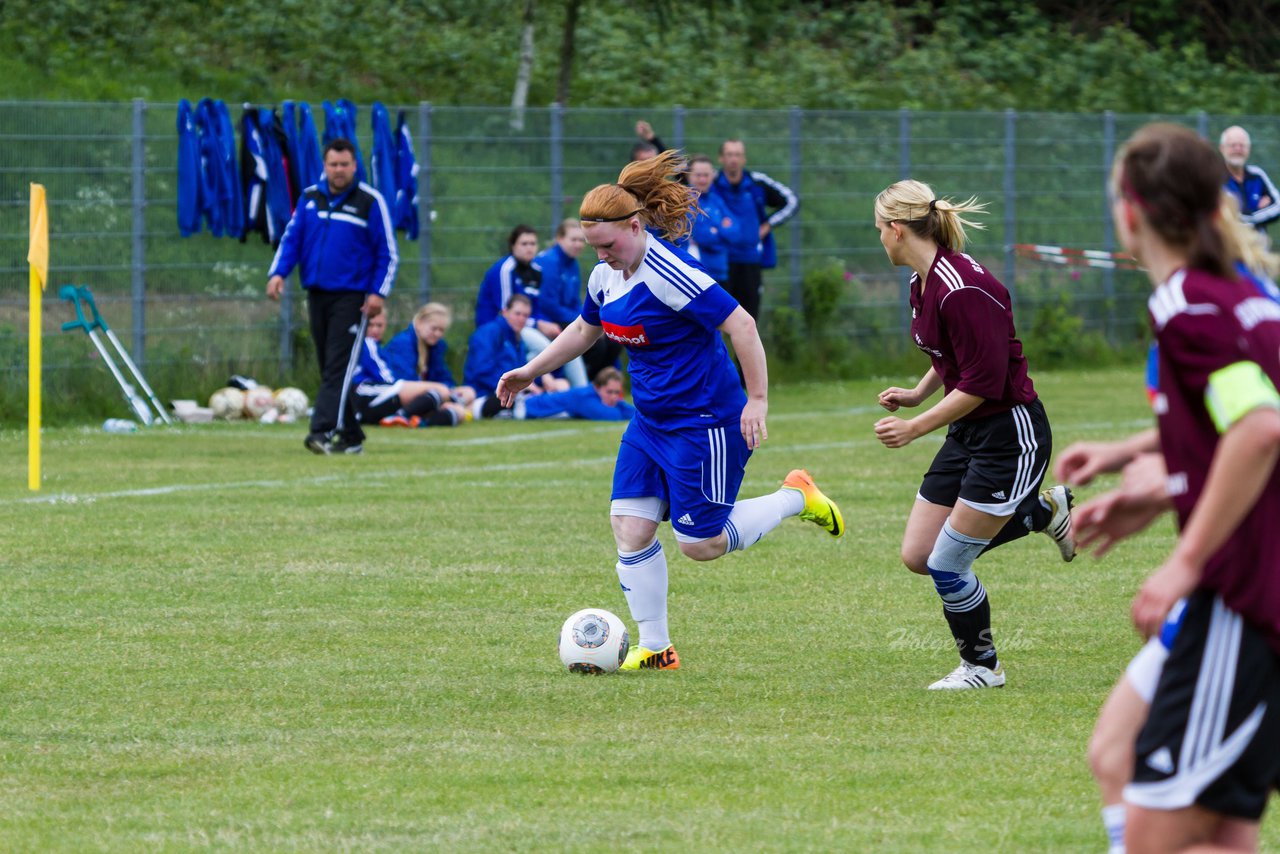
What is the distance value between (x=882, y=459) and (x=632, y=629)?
6.17 meters

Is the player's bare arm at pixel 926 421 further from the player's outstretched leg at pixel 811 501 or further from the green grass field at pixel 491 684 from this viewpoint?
the player's outstretched leg at pixel 811 501

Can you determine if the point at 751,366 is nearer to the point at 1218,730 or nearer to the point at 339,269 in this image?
the point at 1218,730

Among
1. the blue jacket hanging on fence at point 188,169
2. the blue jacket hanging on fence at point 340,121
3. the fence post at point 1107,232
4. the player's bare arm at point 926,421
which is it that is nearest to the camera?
the player's bare arm at point 926,421

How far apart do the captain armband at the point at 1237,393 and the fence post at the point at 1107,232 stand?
20164mm

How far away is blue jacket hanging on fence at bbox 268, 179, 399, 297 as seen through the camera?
45.8 feet

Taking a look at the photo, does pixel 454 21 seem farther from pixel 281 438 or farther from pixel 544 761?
pixel 544 761

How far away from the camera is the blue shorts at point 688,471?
22.5ft

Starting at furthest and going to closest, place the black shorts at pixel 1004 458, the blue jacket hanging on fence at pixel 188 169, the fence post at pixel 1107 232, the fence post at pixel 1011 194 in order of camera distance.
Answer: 1. the fence post at pixel 1107 232
2. the fence post at pixel 1011 194
3. the blue jacket hanging on fence at pixel 188 169
4. the black shorts at pixel 1004 458

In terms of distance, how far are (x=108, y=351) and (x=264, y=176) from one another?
1963 mm

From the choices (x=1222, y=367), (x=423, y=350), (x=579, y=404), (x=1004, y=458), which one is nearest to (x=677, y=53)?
(x=579, y=404)

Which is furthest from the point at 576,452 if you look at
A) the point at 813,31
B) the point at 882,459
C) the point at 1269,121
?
the point at 813,31

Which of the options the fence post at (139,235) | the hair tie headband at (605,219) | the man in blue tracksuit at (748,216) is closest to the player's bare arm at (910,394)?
the hair tie headband at (605,219)

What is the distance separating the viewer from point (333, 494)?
38.6 feet

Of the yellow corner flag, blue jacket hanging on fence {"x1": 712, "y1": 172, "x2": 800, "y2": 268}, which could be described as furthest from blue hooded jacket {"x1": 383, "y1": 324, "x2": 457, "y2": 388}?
the yellow corner flag
